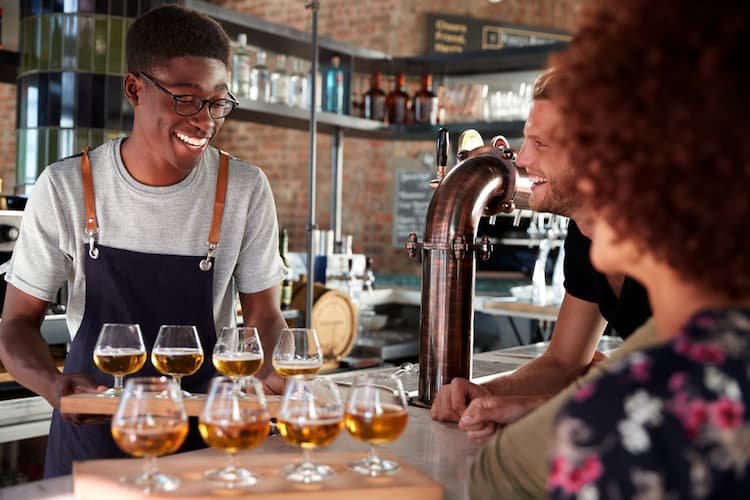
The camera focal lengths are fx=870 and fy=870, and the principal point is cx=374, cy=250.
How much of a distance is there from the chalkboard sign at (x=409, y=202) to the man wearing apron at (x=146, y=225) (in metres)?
5.37

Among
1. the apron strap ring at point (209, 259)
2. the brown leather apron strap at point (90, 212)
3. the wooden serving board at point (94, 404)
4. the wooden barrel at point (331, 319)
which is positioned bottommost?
the wooden barrel at point (331, 319)

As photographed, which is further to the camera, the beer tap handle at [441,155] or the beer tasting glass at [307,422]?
the beer tap handle at [441,155]

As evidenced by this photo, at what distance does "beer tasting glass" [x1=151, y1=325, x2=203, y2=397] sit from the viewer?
5.08ft

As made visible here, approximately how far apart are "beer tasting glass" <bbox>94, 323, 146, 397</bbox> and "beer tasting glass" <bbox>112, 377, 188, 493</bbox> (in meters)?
0.50

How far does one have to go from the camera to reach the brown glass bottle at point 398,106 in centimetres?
545

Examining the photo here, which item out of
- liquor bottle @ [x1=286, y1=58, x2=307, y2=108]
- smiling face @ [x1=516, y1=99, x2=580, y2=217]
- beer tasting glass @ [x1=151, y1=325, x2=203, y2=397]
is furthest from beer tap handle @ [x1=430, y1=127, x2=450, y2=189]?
liquor bottle @ [x1=286, y1=58, x2=307, y2=108]

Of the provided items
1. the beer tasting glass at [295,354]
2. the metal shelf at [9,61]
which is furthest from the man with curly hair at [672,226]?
the metal shelf at [9,61]

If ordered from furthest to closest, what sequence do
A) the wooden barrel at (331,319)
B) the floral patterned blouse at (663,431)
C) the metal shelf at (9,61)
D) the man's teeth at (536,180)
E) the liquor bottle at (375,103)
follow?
1. the liquor bottle at (375,103)
2. the wooden barrel at (331,319)
3. the metal shelf at (9,61)
4. the man's teeth at (536,180)
5. the floral patterned blouse at (663,431)

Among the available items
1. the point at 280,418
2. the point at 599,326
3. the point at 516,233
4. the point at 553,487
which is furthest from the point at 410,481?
the point at 516,233

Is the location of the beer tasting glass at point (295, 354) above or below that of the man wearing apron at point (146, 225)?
below

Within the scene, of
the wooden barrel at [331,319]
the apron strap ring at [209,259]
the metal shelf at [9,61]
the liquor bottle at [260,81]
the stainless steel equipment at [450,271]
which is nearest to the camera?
the stainless steel equipment at [450,271]

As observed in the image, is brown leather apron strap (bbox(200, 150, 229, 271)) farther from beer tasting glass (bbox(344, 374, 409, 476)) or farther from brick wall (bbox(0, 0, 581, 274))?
brick wall (bbox(0, 0, 581, 274))

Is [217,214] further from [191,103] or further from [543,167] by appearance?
[543,167]

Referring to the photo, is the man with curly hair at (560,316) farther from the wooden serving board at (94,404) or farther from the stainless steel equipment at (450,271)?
the wooden serving board at (94,404)
